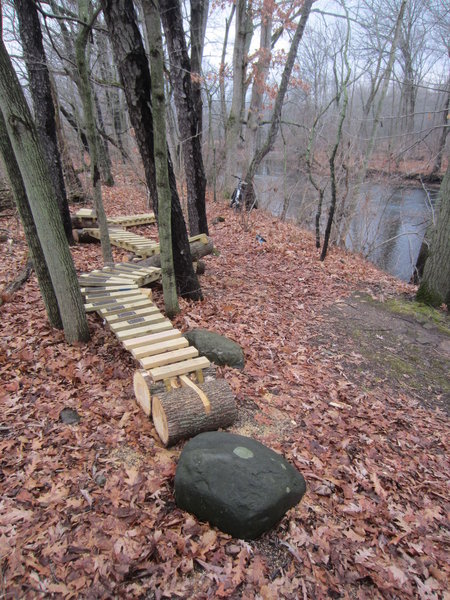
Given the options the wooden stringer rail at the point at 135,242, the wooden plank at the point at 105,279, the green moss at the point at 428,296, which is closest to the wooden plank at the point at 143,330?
the wooden plank at the point at 105,279

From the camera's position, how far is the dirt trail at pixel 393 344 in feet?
14.0

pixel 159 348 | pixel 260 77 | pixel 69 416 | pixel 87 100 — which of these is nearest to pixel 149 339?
pixel 159 348

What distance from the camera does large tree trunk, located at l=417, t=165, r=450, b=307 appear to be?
19.4 ft

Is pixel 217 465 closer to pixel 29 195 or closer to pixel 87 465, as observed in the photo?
pixel 87 465

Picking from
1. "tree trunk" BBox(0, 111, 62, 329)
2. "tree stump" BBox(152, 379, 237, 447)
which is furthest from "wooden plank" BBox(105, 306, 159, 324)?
"tree stump" BBox(152, 379, 237, 447)

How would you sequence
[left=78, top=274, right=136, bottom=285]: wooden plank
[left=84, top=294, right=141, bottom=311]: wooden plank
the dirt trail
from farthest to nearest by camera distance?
[left=78, top=274, right=136, bottom=285]: wooden plank, the dirt trail, [left=84, top=294, right=141, bottom=311]: wooden plank

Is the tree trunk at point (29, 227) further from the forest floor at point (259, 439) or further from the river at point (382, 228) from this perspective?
the river at point (382, 228)

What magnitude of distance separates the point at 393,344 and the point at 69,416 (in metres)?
4.53

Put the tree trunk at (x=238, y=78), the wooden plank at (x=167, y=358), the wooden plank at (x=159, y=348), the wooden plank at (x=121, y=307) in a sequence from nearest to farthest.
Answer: the wooden plank at (x=167, y=358) → the wooden plank at (x=159, y=348) → the wooden plank at (x=121, y=307) → the tree trunk at (x=238, y=78)

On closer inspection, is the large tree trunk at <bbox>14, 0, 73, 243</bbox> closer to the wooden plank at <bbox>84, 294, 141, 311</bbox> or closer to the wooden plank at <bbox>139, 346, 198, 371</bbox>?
the wooden plank at <bbox>84, 294, 141, 311</bbox>

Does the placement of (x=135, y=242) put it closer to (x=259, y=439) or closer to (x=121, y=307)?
(x=121, y=307)

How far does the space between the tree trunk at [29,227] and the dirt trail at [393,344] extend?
3.70 meters

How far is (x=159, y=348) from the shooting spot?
3365 millimetres

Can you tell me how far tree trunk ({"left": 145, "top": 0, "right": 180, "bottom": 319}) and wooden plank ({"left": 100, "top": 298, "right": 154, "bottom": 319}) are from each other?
0.32m
